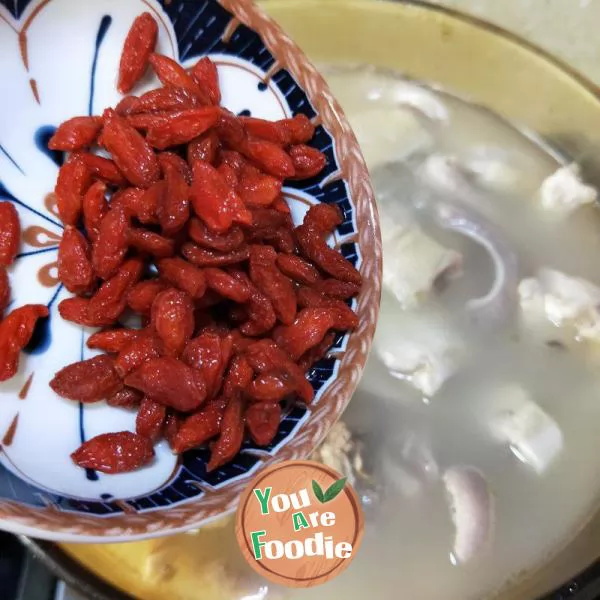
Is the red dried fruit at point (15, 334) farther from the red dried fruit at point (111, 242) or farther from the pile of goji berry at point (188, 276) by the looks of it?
the red dried fruit at point (111, 242)

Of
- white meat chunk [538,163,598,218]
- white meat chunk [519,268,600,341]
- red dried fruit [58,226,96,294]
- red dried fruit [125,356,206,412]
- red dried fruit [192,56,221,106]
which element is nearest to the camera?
red dried fruit [125,356,206,412]

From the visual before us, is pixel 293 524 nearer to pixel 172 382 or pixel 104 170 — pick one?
pixel 172 382

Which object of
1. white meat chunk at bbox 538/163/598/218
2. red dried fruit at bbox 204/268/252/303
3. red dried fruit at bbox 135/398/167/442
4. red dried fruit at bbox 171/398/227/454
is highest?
white meat chunk at bbox 538/163/598/218

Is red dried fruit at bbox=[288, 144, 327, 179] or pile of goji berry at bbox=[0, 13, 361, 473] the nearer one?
pile of goji berry at bbox=[0, 13, 361, 473]

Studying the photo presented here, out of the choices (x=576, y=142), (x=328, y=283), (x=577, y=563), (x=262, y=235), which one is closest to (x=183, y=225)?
(x=262, y=235)

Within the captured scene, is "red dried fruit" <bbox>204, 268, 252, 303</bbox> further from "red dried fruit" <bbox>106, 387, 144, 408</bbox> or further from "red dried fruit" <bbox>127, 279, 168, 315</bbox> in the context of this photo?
"red dried fruit" <bbox>106, 387, 144, 408</bbox>

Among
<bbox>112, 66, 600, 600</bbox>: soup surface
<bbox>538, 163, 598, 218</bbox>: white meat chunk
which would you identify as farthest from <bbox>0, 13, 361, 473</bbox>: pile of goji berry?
<bbox>538, 163, 598, 218</bbox>: white meat chunk

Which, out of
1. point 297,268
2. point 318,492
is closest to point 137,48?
point 297,268
